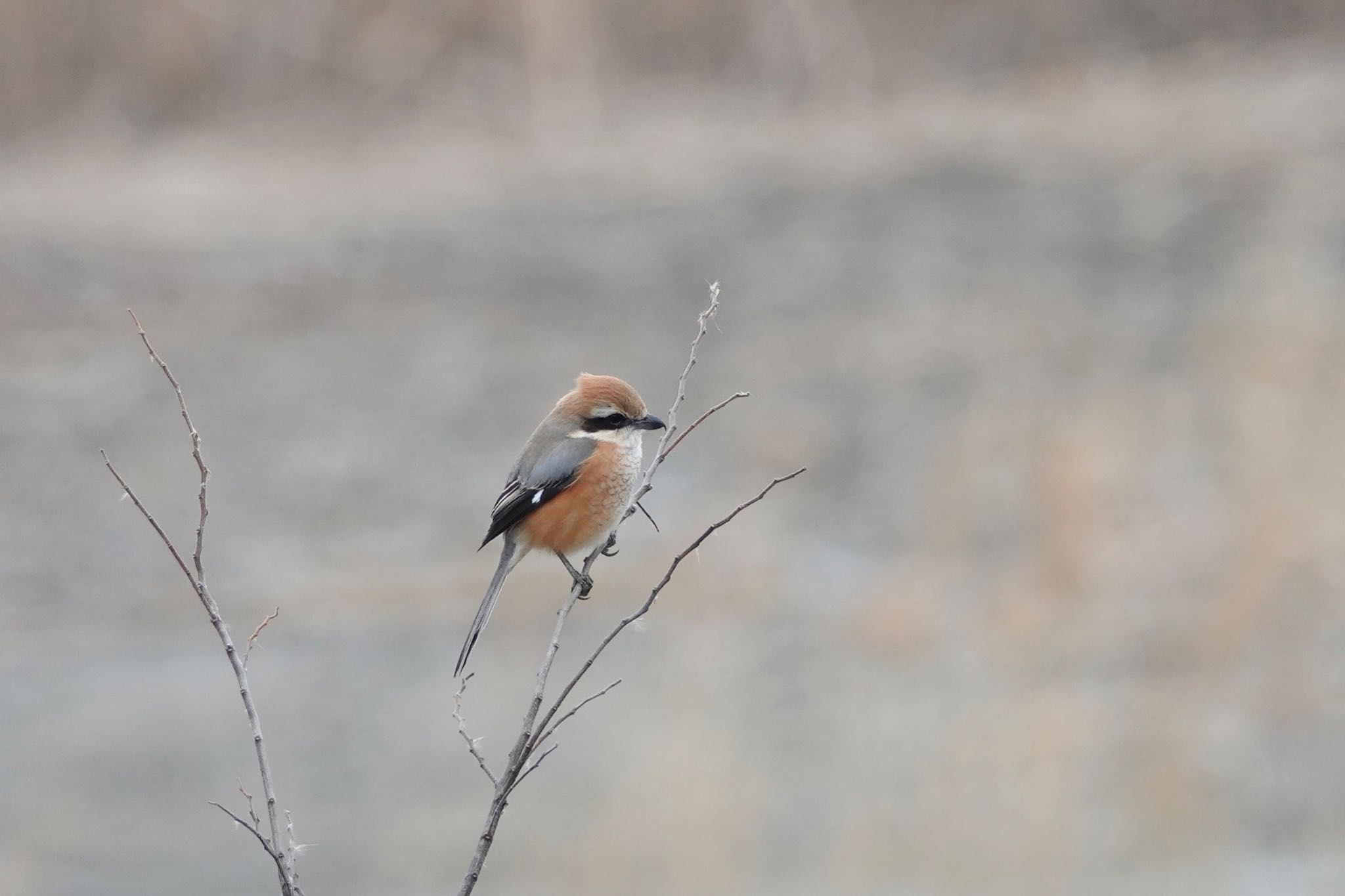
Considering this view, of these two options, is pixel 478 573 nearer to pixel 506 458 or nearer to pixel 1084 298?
pixel 506 458

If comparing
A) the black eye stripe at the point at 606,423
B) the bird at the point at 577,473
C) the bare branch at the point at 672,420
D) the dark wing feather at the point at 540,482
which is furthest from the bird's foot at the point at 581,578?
the bare branch at the point at 672,420

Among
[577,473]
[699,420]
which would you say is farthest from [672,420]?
[577,473]

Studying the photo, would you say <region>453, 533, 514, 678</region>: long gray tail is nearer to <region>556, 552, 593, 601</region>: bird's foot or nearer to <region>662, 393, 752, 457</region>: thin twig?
<region>556, 552, 593, 601</region>: bird's foot

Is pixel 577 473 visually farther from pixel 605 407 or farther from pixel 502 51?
pixel 502 51

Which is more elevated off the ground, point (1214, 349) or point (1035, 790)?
point (1214, 349)

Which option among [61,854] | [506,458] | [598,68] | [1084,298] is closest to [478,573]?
[506,458]

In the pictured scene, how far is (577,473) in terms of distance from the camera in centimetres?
326

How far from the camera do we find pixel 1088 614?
9.94 meters

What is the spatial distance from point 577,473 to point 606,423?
0.12 metres

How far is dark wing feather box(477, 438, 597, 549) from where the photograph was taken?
10.6 ft

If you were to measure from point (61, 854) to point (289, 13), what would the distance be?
5670 millimetres

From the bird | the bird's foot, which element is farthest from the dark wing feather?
the bird's foot

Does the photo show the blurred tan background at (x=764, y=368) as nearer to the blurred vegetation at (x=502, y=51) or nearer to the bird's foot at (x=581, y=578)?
the blurred vegetation at (x=502, y=51)

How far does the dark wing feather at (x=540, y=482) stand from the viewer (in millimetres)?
3244
